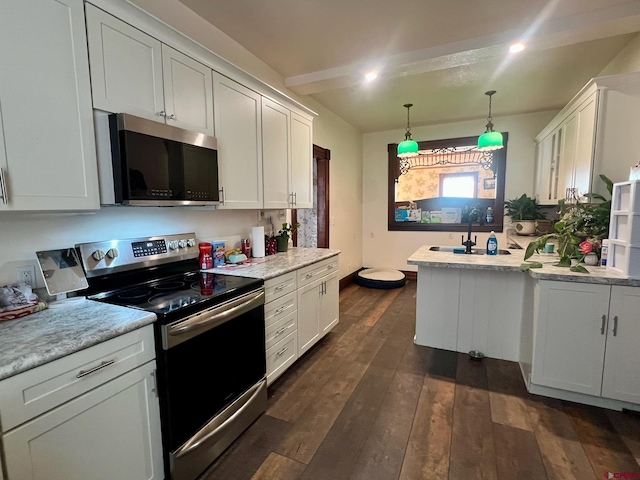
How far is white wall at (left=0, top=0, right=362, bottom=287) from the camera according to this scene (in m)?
1.47

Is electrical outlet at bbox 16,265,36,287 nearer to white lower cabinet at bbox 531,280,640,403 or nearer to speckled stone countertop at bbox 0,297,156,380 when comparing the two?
speckled stone countertop at bbox 0,297,156,380

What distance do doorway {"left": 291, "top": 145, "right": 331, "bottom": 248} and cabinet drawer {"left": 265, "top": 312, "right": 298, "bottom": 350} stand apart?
208 cm

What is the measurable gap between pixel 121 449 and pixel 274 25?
2.87m

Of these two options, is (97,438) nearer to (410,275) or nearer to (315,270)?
(315,270)

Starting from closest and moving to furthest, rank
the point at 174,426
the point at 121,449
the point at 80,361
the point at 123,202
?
the point at 80,361 < the point at 121,449 < the point at 174,426 < the point at 123,202

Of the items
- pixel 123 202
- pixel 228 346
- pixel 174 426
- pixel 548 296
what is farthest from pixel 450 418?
pixel 123 202

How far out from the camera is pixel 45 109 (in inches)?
51.3

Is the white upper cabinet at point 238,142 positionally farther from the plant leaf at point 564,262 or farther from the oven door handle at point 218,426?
the plant leaf at point 564,262

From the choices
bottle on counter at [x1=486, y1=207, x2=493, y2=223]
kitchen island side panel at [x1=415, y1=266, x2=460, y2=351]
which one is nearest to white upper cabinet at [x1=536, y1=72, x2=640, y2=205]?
kitchen island side panel at [x1=415, y1=266, x2=460, y2=351]

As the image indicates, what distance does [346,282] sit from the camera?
205 inches

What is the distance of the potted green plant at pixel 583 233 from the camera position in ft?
7.75

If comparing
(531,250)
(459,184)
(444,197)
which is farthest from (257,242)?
(459,184)

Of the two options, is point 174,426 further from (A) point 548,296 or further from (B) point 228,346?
(A) point 548,296

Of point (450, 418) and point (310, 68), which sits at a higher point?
point (310, 68)
